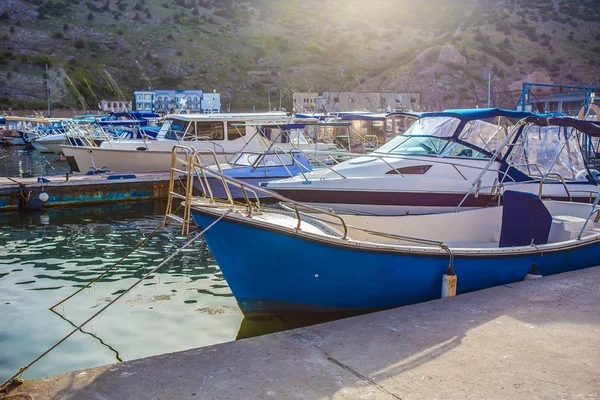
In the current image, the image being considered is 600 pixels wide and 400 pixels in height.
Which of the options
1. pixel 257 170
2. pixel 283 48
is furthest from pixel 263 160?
pixel 283 48

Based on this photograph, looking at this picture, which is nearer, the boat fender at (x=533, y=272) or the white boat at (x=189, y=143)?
the boat fender at (x=533, y=272)

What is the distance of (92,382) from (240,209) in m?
2.90

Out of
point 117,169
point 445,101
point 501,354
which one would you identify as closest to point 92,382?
point 501,354

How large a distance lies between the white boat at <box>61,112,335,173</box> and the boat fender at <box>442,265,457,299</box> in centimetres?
1198

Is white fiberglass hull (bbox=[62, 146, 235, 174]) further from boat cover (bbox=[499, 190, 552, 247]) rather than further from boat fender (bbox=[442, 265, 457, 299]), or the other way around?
boat fender (bbox=[442, 265, 457, 299])

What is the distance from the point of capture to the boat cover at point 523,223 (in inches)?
322

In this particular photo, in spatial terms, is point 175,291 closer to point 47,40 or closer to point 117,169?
point 117,169

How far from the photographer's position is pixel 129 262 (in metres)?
11.4

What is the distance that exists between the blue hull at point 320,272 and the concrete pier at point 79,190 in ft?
40.7

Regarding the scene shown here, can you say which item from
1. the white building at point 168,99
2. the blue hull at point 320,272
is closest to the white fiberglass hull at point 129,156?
the blue hull at point 320,272

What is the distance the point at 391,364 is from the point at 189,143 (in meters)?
15.9

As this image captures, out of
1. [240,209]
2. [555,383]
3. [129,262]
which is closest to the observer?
[555,383]

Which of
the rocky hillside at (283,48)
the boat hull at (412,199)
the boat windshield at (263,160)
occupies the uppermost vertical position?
the rocky hillside at (283,48)

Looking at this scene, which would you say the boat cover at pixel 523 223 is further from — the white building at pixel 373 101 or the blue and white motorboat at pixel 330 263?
the white building at pixel 373 101
